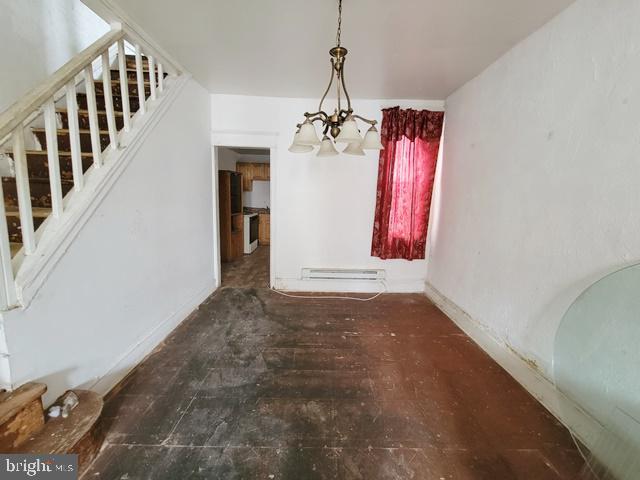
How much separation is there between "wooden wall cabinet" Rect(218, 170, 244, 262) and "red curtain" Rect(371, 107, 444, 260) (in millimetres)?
2629

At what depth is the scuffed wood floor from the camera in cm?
119

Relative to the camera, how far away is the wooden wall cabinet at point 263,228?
6.00 metres

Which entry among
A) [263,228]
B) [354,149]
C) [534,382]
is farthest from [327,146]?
[263,228]

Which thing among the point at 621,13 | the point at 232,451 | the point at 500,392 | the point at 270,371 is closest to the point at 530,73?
the point at 621,13

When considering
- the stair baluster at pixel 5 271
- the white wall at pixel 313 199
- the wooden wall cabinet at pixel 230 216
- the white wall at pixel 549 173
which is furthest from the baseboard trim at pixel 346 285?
the stair baluster at pixel 5 271

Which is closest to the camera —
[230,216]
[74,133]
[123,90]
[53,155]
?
[53,155]

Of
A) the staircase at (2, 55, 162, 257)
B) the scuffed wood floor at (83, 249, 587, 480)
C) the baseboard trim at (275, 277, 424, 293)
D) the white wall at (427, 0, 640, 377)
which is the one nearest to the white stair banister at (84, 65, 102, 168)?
the staircase at (2, 55, 162, 257)

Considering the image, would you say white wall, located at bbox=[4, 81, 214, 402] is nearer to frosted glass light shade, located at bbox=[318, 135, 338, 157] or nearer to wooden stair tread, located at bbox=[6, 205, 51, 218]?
wooden stair tread, located at bbox=[6, 205, 51, 218]

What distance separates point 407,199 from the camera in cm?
307

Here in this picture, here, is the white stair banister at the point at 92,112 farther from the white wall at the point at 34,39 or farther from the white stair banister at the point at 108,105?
the white wall at the point at 34,39

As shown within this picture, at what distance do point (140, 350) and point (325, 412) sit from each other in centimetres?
147

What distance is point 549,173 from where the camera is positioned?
1597mm

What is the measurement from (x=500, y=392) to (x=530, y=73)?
2.22 metres

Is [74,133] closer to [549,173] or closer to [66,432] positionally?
[66,432]
